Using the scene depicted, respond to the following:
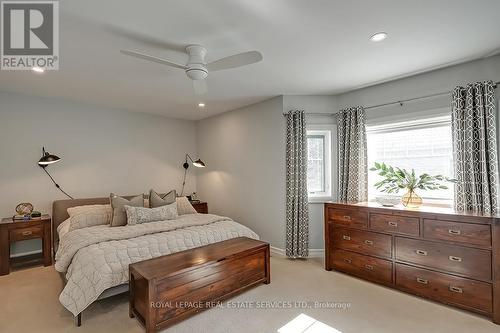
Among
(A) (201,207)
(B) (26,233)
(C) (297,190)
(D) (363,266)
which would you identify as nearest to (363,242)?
(D) (363,266)

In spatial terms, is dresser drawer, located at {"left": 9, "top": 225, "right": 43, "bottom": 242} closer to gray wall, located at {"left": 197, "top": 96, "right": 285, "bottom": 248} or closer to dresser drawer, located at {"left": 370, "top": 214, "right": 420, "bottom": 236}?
gray wall, located at {"left": 197, "top": 96, "right": 285, "bottom": 248}

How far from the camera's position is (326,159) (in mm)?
4156

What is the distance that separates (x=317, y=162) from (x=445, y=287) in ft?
7.43

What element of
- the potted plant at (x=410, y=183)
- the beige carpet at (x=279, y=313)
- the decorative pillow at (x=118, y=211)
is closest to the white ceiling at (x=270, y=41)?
the potted plant at (x=410, y=183)

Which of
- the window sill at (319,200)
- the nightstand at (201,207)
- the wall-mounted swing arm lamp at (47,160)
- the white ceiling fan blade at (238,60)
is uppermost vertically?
the white ceiling fan blade at (238,60)

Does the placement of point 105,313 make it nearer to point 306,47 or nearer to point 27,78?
point 27,78

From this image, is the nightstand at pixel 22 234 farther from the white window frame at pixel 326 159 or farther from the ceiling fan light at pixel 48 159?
the white window frame at pixel 326 159

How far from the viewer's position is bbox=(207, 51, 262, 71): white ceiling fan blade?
201cm

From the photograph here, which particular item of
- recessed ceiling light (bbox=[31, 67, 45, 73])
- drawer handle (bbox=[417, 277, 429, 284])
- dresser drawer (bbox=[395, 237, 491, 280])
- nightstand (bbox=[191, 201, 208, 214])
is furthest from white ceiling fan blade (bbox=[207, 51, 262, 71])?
nightstand (bbox=[191, 201, 208, 214])

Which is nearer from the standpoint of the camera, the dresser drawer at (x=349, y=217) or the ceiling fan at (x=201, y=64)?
the ceiling fan at (x=201, y=64)

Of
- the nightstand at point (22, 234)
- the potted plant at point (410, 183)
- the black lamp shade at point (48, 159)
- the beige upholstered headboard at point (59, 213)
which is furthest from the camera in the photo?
the beige upholstered headboard at point (59, 213)

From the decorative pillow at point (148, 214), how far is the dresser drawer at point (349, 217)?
2336mm

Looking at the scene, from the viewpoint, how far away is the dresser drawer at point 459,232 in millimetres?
2357

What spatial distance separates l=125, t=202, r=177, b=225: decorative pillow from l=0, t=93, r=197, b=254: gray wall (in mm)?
1518
